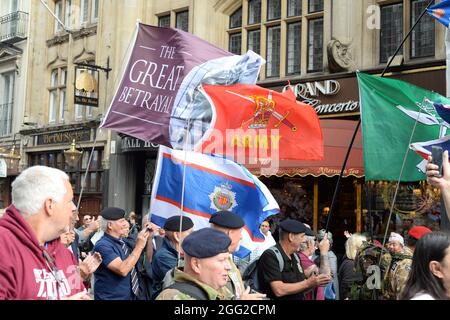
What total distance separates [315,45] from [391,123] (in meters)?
9.64

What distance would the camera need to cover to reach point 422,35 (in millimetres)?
14273

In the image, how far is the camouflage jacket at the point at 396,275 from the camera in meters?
5.75

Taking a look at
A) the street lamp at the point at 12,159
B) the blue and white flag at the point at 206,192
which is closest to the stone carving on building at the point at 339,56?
the blue and white flag at the point at 206,192

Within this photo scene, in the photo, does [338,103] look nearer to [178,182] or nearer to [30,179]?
[178,182]

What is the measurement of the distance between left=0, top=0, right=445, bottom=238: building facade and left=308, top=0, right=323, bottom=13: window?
39 millimetres

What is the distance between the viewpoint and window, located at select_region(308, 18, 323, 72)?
16250 millimetres

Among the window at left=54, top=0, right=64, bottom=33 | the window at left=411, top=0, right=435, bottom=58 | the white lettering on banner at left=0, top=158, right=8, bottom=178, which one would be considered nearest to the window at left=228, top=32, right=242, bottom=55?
the window at left=411, top=0, right=435, bottom=58

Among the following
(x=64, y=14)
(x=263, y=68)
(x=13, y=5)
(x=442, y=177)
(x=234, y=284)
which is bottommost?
(x=234, y=284)

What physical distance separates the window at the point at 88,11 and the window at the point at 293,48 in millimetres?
9079

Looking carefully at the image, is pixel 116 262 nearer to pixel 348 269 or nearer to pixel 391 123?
pixel 348 269

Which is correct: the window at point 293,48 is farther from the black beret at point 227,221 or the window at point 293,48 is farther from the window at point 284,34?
the black beret at point 227,221

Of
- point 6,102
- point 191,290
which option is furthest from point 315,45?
point 6,102

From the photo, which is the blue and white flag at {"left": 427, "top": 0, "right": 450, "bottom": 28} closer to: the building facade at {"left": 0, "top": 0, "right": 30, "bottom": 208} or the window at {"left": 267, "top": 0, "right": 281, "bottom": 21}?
the window at {"left": 267, "top": 0, "right": 281, "bottom": 21}

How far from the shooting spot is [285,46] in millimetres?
17000
